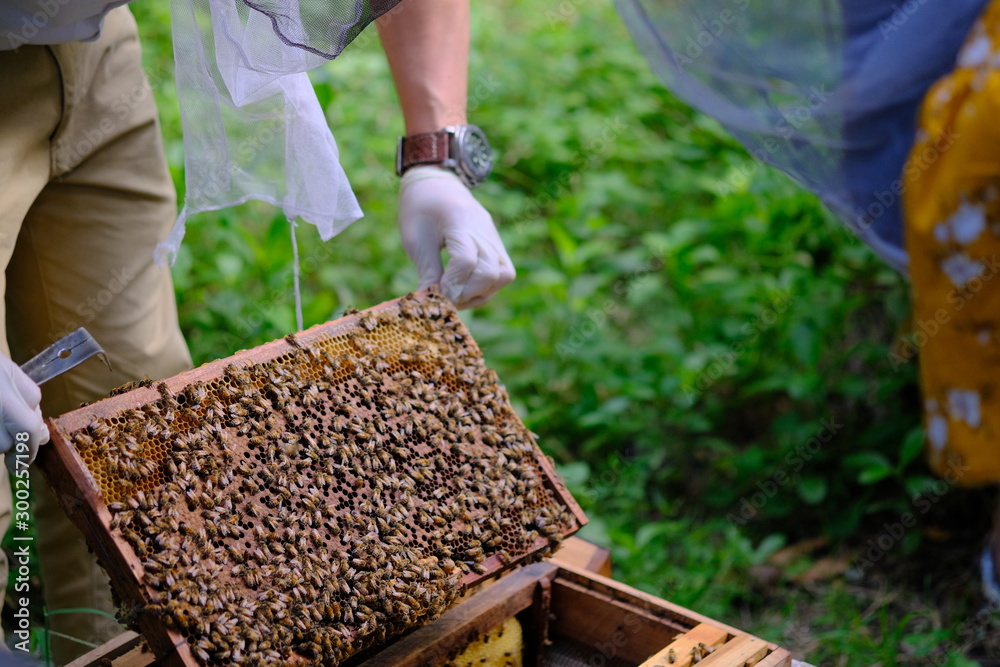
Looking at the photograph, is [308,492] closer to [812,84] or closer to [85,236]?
[85,236]

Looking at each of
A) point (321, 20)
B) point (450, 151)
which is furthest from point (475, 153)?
point (321, 20)

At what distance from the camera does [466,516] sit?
170 centimetres

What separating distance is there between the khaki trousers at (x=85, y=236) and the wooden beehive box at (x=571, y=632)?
85cm

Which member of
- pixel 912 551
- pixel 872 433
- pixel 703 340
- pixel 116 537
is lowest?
pixel 912 551

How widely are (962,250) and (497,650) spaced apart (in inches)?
73.0

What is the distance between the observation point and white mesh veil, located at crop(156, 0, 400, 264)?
5.48 feet

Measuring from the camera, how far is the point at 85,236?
2.23m

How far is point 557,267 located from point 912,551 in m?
2.18

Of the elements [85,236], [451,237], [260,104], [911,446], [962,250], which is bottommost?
[911,446]

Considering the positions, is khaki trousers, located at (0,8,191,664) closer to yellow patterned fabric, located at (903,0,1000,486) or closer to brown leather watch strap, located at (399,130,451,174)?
brown leather watch strap, located at (399,130,451,174)

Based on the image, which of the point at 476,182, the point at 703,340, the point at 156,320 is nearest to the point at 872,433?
the point at 703,340

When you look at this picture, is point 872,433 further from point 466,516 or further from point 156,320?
point 156,320

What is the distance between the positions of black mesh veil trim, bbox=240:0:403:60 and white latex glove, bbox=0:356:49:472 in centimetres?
76

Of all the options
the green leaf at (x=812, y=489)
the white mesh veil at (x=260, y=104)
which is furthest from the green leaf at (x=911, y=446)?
the white mesh veil at (x=260, y=104)
